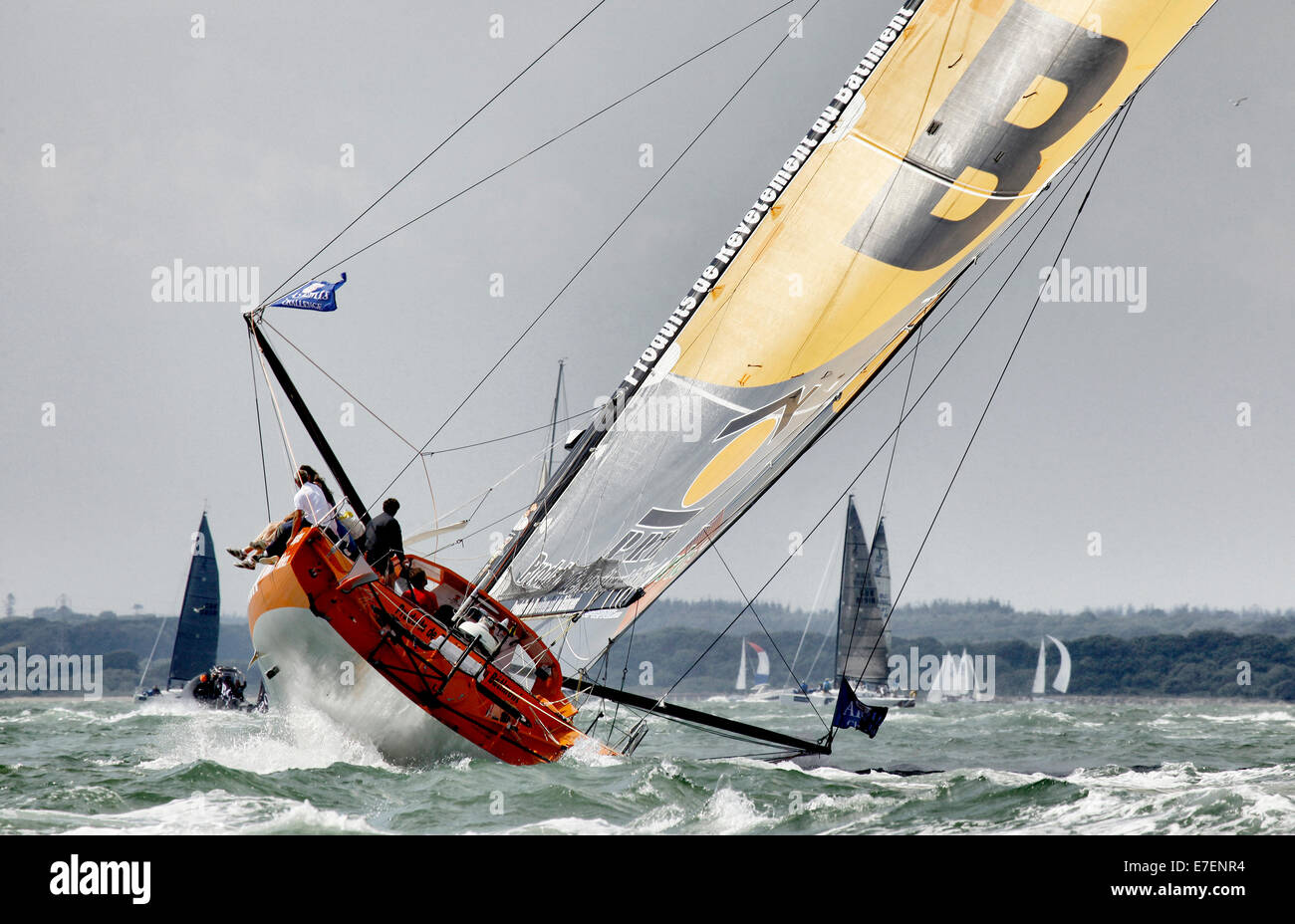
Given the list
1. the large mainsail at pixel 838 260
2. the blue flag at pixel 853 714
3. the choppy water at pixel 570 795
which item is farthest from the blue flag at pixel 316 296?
the blue flag at pixel 853 714

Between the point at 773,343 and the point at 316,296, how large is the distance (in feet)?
16.2

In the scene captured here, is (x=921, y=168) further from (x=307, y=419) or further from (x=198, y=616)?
(x=198, y=616)

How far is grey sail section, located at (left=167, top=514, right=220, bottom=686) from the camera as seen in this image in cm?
4434

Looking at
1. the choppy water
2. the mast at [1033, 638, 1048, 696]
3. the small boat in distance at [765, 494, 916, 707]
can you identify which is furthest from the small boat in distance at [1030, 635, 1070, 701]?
the choppy water

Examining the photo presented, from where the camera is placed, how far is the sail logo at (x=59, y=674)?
69.6 meters

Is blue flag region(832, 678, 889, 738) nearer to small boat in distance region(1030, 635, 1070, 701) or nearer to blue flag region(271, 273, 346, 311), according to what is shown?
blue flag region(271, 273, 346, 311)

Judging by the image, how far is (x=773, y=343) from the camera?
36.8 ft

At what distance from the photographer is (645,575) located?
1302cm

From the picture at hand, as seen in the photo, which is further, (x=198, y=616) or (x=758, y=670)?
(x=758, y=670)

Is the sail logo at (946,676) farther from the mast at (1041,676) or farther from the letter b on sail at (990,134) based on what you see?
the letter b on sail at (990,134)

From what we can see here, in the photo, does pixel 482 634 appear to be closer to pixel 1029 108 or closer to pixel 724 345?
pixel 724 345
